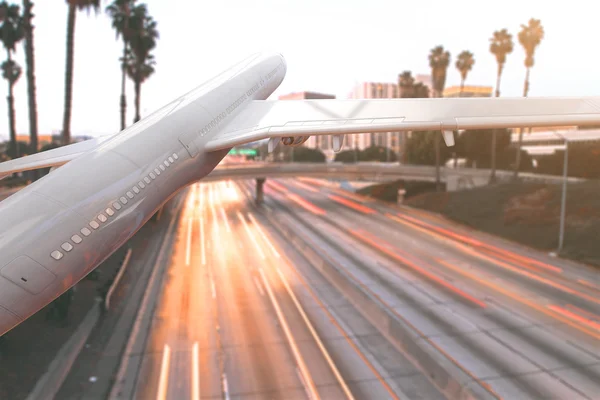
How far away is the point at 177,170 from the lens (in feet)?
52.3

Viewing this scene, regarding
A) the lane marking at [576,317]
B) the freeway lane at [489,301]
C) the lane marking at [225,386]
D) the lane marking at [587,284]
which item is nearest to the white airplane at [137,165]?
the lane marking at [225,386]

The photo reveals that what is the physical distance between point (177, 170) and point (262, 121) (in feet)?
13.0

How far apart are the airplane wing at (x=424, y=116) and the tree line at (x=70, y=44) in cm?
3009

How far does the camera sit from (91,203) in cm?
1255

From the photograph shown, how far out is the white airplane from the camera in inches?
445

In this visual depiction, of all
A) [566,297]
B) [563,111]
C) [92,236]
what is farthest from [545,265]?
[92,236]

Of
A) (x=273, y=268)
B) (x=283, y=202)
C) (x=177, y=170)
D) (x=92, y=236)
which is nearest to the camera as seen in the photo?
(x=92, y=236)

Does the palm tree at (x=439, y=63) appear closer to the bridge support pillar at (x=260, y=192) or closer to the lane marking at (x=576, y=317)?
the bridge support pillar at (x=260, y=192)

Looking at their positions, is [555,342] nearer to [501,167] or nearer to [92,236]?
[92,236]

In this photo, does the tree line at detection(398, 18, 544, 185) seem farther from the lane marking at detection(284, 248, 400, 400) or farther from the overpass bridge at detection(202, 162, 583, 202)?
the lane marking at detection(284, 248, 400, 400)

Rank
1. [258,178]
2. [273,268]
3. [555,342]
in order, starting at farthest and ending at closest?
[258,178]
[273,268]
[555,342]

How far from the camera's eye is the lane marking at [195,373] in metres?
19.4

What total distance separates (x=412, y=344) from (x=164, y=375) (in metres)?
13.0

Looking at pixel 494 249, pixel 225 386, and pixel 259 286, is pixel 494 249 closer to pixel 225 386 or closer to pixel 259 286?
pixel 259 286
